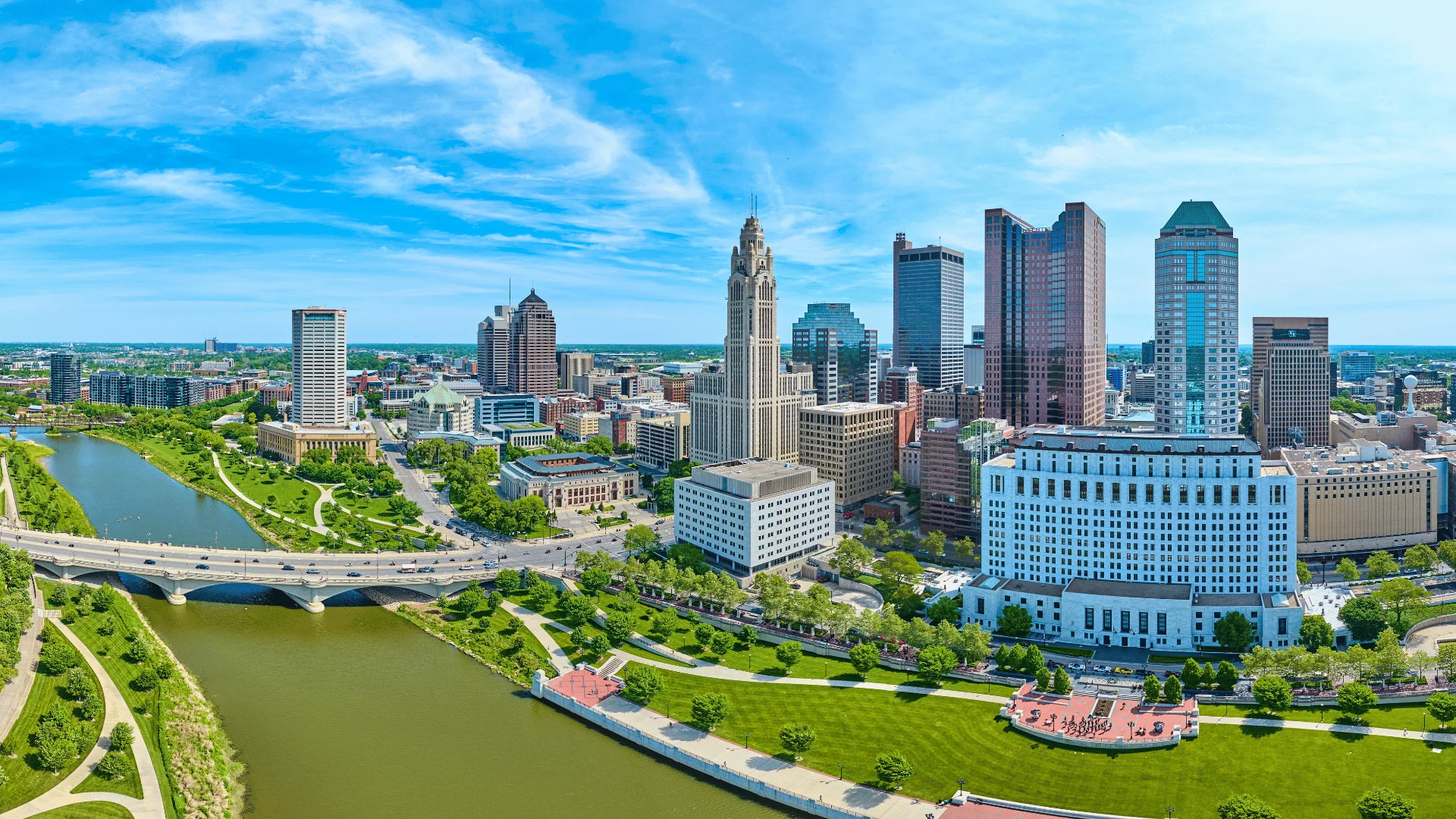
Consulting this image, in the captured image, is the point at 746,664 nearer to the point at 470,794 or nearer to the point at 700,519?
the point at 470,794

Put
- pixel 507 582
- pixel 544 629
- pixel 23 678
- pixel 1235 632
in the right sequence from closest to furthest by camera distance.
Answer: pixel 23 678 → pixel 1235 632 → pixel 544 629 → pixel 507 582

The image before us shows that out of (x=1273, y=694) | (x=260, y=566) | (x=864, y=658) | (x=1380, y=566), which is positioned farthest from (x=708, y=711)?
(x=1380, y=566)

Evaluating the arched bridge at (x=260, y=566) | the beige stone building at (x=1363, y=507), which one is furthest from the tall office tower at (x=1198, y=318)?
the arched bridge at (x=260, y=566)

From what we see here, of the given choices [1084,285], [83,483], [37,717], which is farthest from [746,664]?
[83,483]

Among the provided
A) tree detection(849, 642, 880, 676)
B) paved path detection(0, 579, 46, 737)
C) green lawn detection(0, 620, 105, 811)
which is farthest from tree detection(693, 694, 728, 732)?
paved path detection(0, 579, 46, 737)

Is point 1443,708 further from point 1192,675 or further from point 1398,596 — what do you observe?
point 1398,596

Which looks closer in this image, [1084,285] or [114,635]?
[114,635]
